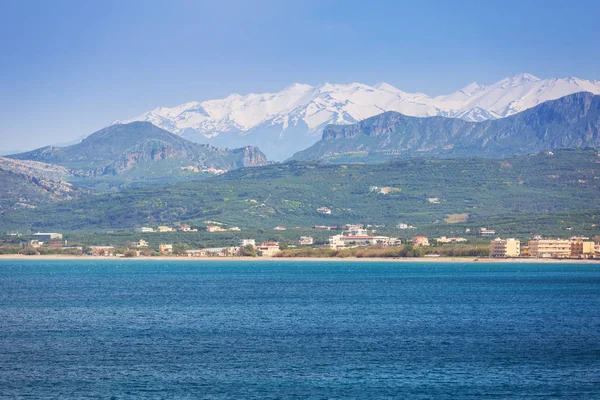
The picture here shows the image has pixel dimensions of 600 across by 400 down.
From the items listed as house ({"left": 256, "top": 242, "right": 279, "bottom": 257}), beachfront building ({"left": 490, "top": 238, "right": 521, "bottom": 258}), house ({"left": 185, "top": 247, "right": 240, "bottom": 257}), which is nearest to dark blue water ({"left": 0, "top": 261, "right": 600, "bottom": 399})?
beachfront building ({"left": 490, "top": 238, "right": 521, "bottom": 258})

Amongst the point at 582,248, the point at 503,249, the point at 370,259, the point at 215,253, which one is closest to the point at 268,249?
the point at 215,253

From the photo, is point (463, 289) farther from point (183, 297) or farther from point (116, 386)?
point (116, 386)

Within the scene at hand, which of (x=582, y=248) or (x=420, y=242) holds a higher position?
(x=420, y=242)

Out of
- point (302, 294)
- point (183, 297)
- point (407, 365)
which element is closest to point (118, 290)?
point (183, 297)

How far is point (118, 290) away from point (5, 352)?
47136 mm

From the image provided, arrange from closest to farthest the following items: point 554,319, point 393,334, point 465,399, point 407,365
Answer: point 465,399
point 407,365
point 393,334
point 554,319

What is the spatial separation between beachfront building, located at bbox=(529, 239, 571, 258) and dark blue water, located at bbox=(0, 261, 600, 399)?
72.6 meters

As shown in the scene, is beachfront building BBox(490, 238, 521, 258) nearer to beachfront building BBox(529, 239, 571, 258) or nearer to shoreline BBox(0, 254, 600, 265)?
shoreline BBox(0, 254, 600, 265)

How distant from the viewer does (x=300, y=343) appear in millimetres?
53844

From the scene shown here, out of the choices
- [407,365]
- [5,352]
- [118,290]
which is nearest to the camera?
[407,365]

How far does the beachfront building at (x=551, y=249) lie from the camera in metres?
167

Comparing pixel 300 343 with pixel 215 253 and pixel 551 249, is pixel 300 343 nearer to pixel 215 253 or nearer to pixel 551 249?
pixel 551 249

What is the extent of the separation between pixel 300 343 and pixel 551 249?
121 meters

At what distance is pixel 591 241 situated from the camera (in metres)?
175
